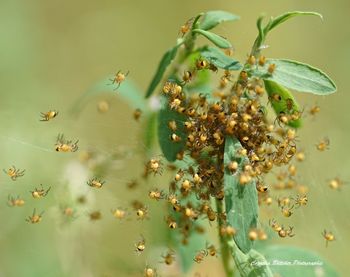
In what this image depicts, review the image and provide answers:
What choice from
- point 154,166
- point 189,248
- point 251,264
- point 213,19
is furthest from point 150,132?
point 251,264

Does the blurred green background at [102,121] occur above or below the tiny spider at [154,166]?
below

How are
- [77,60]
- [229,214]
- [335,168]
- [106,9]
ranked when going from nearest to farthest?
[229,214] < [335,168] < [77,60] < [106,9]

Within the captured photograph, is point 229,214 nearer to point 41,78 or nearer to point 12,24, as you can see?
point 41,78

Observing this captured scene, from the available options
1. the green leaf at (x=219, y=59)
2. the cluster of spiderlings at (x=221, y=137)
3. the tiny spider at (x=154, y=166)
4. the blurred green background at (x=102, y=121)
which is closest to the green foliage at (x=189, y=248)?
the blurred green background at (x=102, y=121)

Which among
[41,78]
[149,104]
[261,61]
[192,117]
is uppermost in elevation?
[261,61]

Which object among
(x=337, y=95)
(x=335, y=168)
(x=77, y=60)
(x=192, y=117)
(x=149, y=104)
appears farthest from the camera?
(x=77, y=60)

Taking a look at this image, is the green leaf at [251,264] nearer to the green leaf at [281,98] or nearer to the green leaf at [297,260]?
the green leaf at [297,260]

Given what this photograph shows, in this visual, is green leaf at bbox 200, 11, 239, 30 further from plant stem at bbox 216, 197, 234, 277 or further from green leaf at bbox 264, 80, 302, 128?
plant stem at bbox 216, 197, 234, 277

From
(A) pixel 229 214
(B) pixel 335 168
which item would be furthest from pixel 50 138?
(B) pixel 335 168
